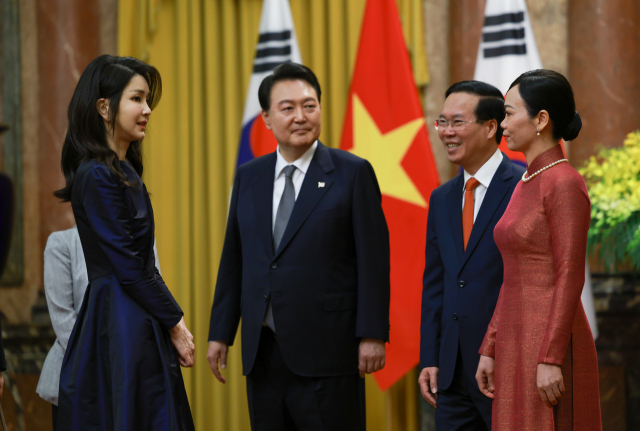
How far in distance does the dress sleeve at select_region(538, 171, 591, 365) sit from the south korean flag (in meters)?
1.93

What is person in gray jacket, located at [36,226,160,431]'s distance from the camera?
8.70 feet

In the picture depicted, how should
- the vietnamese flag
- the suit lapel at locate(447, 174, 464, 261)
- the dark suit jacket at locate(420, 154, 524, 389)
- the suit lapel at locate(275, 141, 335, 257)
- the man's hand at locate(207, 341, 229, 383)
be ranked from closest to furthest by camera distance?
the dark suit jacket at locate(420, 154, 524, 389) < the suit lapel at locate(447, 174, 464, 261) < the suit lapel at locate(275, 141, 335, 257) < the man's hand at locate(207, 341, 229, 383) < the vietnamese flag

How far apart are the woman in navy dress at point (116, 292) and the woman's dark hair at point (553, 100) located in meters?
1.19

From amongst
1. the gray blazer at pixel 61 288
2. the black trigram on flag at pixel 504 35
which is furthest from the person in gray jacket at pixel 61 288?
the black trigram on flag at pixel 504 35

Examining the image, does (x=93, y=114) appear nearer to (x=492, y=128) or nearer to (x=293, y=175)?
(x=293, y=175)

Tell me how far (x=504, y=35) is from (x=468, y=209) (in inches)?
66.9

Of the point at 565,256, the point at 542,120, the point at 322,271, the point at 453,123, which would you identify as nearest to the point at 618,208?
the point at 453,123

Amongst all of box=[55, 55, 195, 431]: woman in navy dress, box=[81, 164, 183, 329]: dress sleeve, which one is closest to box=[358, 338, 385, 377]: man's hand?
box=[55, 55, 195, 431]: woman in navy dress

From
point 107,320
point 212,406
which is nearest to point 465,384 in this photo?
point 107,320

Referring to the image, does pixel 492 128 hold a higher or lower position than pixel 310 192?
higher

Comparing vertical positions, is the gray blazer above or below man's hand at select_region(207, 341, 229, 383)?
above

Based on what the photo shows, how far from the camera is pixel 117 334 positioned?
6.34ft

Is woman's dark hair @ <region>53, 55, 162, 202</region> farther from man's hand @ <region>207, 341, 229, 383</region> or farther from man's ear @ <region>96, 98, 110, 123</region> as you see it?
man's hand @ <region>207, 341, 229, 383</region>

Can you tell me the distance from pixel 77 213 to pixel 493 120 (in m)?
1.49
